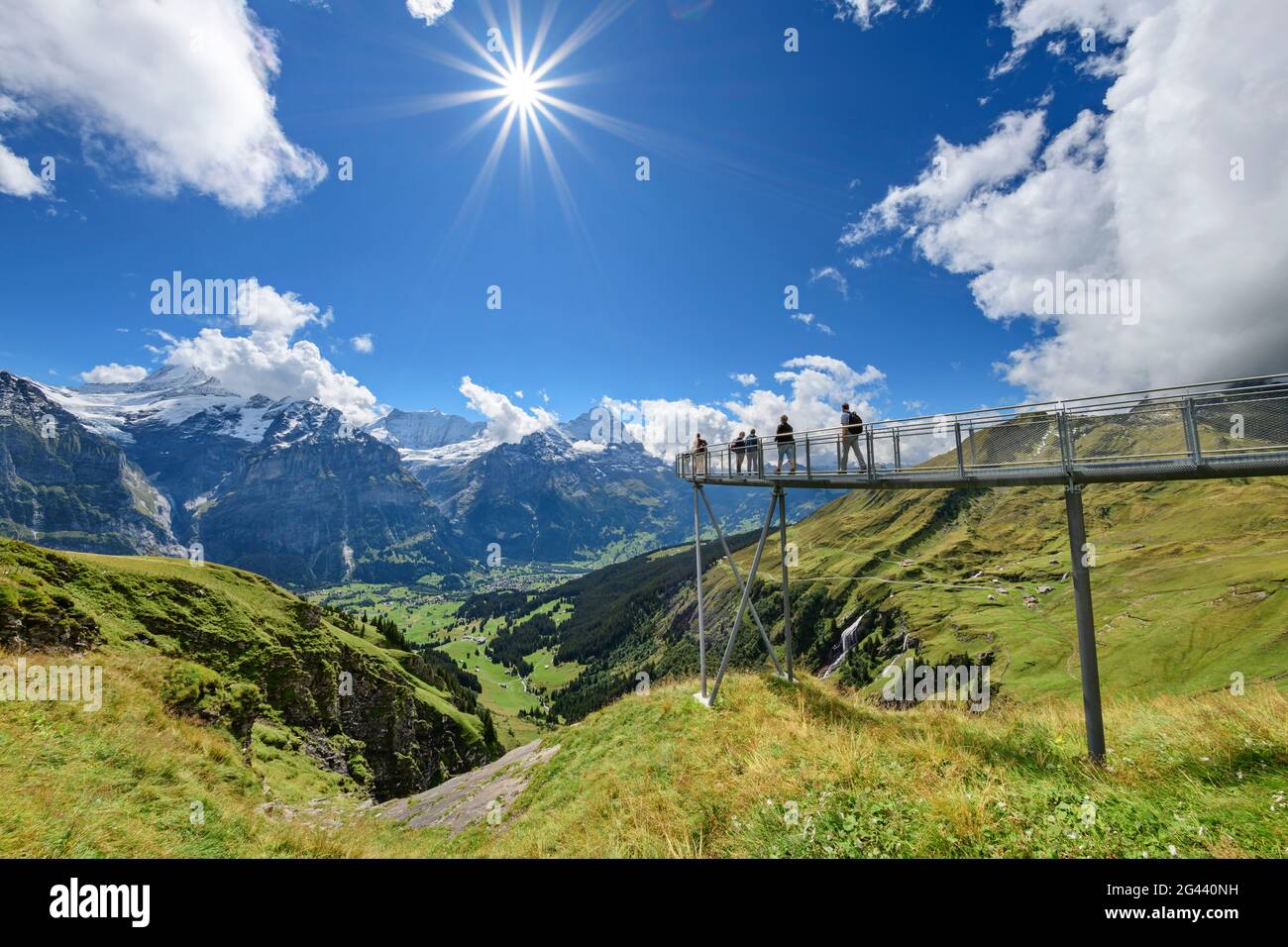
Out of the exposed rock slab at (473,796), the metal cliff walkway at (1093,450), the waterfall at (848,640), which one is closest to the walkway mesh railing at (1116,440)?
the metal cliff walkway at (1093,450)

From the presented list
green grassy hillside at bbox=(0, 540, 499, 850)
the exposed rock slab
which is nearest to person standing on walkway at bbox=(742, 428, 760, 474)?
the exposed rock slab

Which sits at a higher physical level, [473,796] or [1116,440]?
[1116,440]

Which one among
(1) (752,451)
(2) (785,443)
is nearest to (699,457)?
(1) (752,451)

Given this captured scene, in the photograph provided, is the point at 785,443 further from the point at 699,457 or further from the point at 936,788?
the point at 936,788

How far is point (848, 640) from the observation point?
132m

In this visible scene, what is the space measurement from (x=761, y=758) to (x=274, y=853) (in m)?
10.3

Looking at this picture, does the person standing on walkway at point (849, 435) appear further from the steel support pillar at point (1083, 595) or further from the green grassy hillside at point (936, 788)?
the green grassy hillside at point (936, 788)

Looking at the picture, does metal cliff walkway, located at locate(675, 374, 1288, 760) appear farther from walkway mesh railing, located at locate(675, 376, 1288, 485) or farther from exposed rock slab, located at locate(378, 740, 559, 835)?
exposed rock slab, located at locate(378, 740, 559, 835)

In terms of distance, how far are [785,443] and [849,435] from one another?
2645 mm
